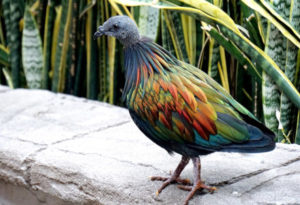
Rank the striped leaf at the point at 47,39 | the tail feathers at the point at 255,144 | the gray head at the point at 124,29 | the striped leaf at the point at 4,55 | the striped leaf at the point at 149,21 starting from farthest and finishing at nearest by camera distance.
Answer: the striped leaf at the point at 4,55 → the striped leaf at the point at 47,39 → the striped leaf at the point at 149,21 → the gray head at the point at 124,29 → the tail feathers at the point at 255,144

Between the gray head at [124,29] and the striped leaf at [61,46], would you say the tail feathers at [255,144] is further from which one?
the striped leaf at [61,46]

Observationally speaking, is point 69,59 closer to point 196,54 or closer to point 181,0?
point 196,54

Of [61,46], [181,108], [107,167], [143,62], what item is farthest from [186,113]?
[61,46]

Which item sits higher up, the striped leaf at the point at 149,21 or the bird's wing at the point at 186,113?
the striped leaf at the point at 149,21

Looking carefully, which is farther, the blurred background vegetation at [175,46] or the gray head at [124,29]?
the blurred background vegetation at [175,46]

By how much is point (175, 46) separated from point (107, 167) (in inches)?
38.0

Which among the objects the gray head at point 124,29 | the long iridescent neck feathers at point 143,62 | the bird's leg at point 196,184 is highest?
the gray head at point 124,29

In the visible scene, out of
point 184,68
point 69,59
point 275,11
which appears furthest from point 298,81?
point 69,59

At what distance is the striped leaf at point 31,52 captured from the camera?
321 cm

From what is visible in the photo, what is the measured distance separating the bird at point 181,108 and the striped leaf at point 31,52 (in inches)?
62.3

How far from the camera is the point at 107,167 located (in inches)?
79.1

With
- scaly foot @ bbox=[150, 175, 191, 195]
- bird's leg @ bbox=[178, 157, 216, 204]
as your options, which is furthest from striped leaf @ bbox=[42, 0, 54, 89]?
bird's leg @ bbox=[178, 157, 216, 204]

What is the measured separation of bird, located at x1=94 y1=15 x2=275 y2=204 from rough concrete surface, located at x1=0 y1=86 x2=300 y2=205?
0.17 m

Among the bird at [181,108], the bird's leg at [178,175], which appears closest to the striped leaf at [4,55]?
the bird at [181,108]
